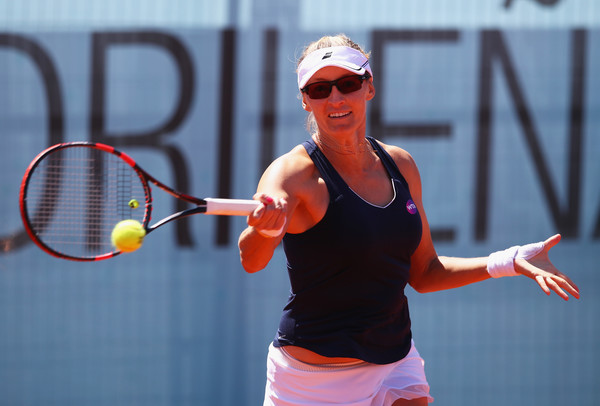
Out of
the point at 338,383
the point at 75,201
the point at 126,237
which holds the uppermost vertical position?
the point at 126,237

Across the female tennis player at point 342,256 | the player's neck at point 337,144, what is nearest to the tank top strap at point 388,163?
the female tennis player at point 342,256

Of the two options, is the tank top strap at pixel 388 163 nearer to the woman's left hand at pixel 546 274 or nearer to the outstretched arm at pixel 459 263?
the outstretched arm at pixel 459 263

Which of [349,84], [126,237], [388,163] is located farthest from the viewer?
[388,163]

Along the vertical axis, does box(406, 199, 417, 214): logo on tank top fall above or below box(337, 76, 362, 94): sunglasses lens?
below

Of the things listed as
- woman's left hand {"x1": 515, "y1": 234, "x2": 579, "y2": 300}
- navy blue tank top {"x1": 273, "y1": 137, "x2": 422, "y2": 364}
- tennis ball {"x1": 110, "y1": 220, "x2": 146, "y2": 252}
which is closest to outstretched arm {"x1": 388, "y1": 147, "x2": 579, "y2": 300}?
woman's left hand {"x1": 515, "y1": 234, "x2": 579, "y2": 300}

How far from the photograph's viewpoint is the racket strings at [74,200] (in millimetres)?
4434

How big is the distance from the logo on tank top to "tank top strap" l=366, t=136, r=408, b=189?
10 cm

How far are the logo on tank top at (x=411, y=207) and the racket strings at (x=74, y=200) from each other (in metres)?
2.17

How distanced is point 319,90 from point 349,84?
101 millimetres

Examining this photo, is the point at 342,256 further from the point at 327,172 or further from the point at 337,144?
the point at 337,144

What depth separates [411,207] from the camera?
2582 millimetres

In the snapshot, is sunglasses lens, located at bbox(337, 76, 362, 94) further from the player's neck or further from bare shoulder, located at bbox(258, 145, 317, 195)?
bare shoulder, located at bbox(258, 145, 317, 195)

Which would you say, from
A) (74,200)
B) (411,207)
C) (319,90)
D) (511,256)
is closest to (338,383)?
(411,207)

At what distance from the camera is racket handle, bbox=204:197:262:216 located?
2.32 m
